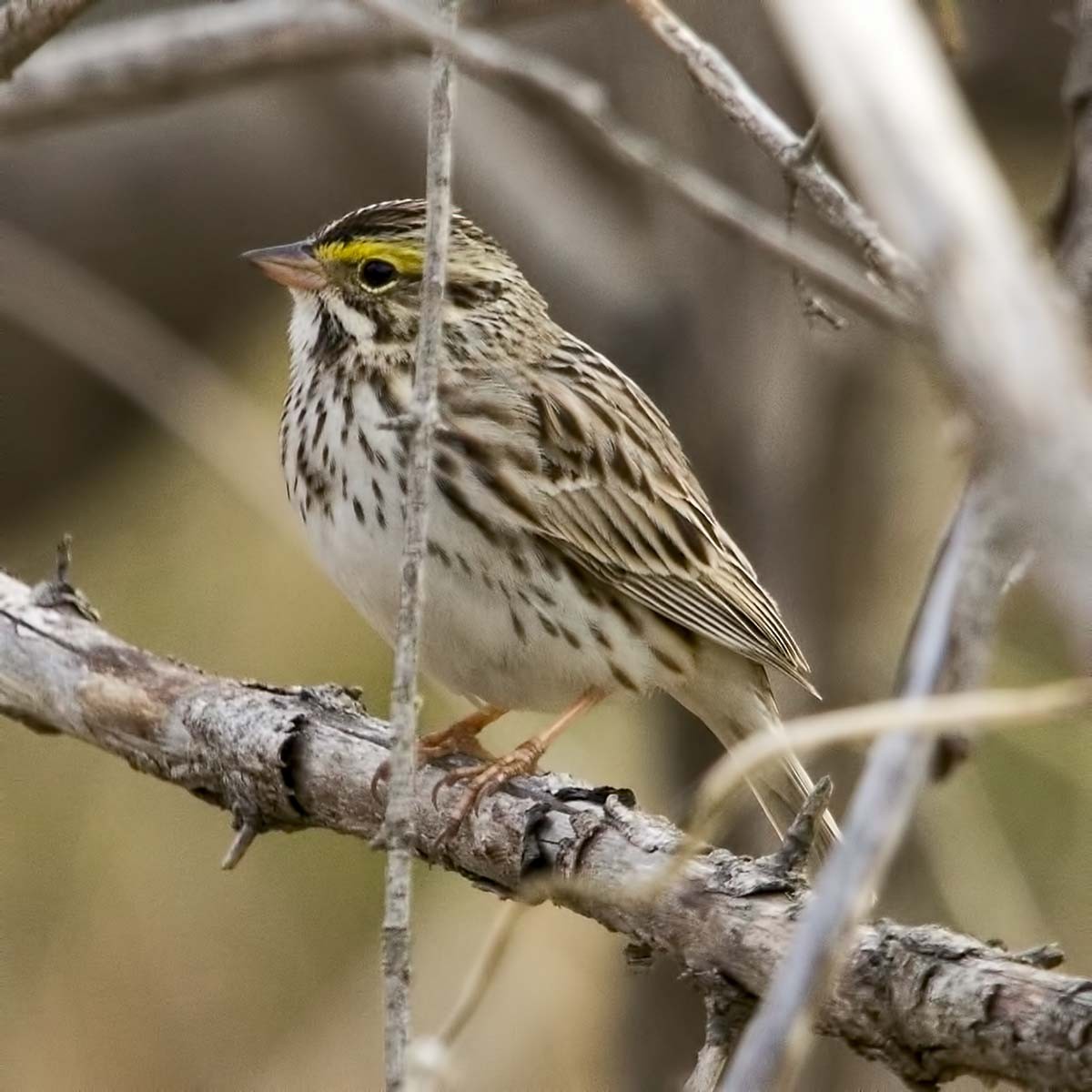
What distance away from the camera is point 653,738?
5500 millimetres

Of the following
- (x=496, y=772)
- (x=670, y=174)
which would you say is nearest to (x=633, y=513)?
(x=496, y=772)

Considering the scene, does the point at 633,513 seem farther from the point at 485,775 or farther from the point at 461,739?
the point at 485,775

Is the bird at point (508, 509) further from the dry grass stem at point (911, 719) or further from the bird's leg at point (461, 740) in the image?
the dry grass stem at point (911, 719)

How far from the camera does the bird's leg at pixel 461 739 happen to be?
355 cm

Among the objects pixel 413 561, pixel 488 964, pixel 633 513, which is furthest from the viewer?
pixel 633 513

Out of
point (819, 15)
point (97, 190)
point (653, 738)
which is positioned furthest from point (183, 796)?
point (819, 15)

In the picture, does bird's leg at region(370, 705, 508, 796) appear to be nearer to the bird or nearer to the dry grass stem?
the bird

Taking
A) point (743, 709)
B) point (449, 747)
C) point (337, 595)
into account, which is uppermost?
point (337, 595)

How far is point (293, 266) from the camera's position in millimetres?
3670

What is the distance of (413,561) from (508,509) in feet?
4.95

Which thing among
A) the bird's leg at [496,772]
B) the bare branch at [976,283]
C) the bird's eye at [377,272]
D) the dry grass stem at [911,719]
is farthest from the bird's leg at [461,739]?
the bare branch at [976,283]

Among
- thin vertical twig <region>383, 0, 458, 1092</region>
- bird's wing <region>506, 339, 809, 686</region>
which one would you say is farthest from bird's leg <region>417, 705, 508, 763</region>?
thin vertical twig <region>383, 0, 458, 1092</region>

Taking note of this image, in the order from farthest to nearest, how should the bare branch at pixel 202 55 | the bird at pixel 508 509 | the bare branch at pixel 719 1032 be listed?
the bare branch at pixel 202 55
the bird at pixel 508 509
the bare branch at pixel 719 1032

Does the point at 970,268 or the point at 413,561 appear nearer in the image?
the point at 970,268
